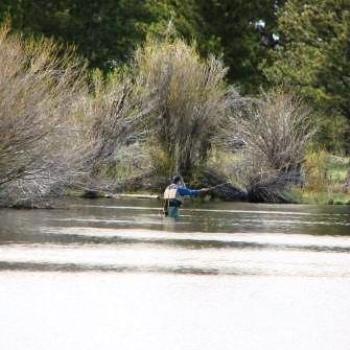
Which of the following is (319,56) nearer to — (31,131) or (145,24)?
(145,24)

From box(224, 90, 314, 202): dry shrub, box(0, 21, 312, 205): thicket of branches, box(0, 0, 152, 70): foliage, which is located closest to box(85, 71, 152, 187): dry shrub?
box(0, 21, 312, 205): thicket of branches

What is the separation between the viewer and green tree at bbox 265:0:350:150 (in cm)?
5722

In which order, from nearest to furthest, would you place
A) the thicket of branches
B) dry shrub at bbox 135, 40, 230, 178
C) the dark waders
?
the dark waders, the thicket of branches, dry shrub at bbox 135, 40, 230, 178

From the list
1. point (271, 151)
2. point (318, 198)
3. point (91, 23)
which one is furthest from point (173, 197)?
point (91, 23)

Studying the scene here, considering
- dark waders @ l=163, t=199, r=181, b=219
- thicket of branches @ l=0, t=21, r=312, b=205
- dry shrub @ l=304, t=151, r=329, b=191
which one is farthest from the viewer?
dry shrub @ l=304, t=151, r=329, b=191

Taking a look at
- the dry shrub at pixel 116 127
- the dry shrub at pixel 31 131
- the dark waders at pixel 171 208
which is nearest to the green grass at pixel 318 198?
the dry shrub at pixel 116 127

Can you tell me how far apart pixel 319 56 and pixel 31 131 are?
87.8 ft

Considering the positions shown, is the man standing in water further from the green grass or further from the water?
the green grass

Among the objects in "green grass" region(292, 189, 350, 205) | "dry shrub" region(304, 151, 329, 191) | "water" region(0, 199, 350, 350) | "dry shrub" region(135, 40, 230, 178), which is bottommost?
"water" region(0, 199, 350, 350)

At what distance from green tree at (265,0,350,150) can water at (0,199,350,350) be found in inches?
1047

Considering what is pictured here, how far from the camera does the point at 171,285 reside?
663 inches

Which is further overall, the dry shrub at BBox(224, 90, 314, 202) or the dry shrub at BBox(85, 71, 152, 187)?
the dry shrub at BBox(224, 90, 314, 202)

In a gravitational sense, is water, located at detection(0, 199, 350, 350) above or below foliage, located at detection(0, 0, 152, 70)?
below

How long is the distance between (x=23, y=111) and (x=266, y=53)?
3687cm
